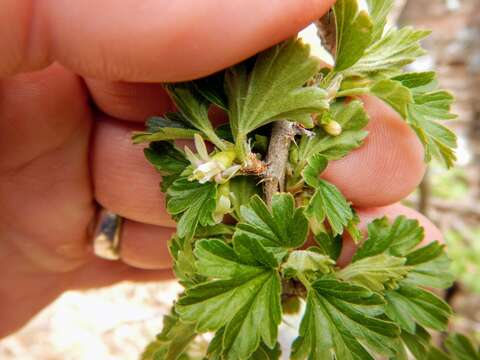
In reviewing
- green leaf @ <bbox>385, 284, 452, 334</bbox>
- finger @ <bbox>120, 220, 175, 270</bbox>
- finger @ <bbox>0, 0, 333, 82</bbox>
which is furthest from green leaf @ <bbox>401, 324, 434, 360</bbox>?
finger @ <bbox>120, 220, 175, 270</bbox>

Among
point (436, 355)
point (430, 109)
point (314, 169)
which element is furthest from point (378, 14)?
point (436, 355)

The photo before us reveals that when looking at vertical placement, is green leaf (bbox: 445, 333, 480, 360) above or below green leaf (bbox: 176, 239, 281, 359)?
below

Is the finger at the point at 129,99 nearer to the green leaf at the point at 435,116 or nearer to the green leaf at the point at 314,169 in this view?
the green leaf at the point at 314,169

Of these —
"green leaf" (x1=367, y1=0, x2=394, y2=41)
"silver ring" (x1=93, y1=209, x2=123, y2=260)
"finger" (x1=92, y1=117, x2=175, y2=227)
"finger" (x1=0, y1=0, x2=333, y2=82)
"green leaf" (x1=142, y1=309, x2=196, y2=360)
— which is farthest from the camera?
"silver ring" (x1=93, y1=209, x2=123, y2=260)

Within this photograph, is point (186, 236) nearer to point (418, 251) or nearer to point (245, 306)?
point (245, 306)

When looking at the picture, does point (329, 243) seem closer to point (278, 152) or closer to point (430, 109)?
point (278, 152)

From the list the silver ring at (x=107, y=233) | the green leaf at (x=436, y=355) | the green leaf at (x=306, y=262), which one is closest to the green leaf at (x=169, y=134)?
the green leaf at (x=306, y=262)

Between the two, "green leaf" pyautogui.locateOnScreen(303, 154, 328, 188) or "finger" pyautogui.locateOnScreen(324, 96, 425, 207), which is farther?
"finger" pyautogui.locateOnScreen(324, 96, 425, 207)

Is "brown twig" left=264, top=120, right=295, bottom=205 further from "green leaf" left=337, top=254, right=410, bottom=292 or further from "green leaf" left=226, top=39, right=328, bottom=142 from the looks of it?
"green leaf" left=337, top=254, right=410, bottom=292
